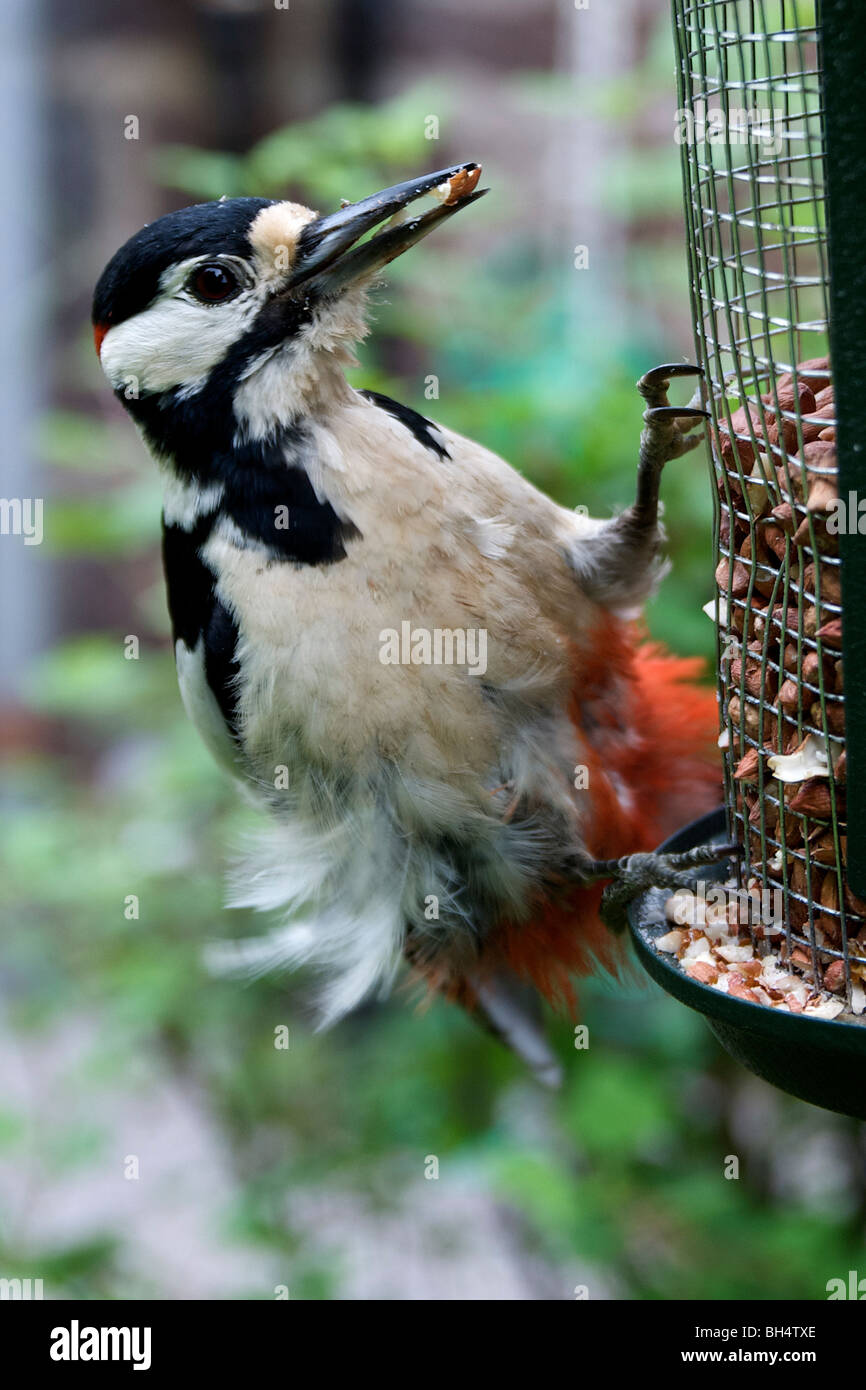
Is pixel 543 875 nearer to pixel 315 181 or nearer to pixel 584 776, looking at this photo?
pixel 584 776

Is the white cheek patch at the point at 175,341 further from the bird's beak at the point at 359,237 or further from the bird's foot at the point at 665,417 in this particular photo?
the bird's foot at the point at 665,417

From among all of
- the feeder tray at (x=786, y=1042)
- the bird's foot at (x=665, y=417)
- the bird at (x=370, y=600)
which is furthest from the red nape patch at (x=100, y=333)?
the feeder tray at (x=786, y=1042)

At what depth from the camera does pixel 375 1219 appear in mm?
3523

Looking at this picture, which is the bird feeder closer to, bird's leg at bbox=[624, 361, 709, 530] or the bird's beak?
bird's leg at bbox=[624, 361, 709, 530]

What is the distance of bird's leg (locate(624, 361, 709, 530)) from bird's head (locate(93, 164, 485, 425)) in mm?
441

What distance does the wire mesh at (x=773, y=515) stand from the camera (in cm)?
151

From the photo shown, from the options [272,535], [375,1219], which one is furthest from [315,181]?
[375,1219]

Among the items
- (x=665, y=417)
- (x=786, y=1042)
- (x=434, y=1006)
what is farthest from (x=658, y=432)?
(x=434, y=1006)

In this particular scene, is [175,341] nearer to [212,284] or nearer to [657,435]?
[212,284]

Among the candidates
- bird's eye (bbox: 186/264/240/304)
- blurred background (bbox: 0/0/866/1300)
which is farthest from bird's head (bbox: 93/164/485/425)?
blurred background (bbox: 0/0/866/1300)

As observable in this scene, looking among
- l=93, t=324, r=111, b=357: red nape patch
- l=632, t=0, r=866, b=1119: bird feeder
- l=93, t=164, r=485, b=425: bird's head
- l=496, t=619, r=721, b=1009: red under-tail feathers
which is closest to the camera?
l=632, t=0, r=866, b=1119: bird feeder

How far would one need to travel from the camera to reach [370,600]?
197cm

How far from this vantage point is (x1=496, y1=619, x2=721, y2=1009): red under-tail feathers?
2.29 m

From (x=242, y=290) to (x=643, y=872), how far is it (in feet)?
3.37
